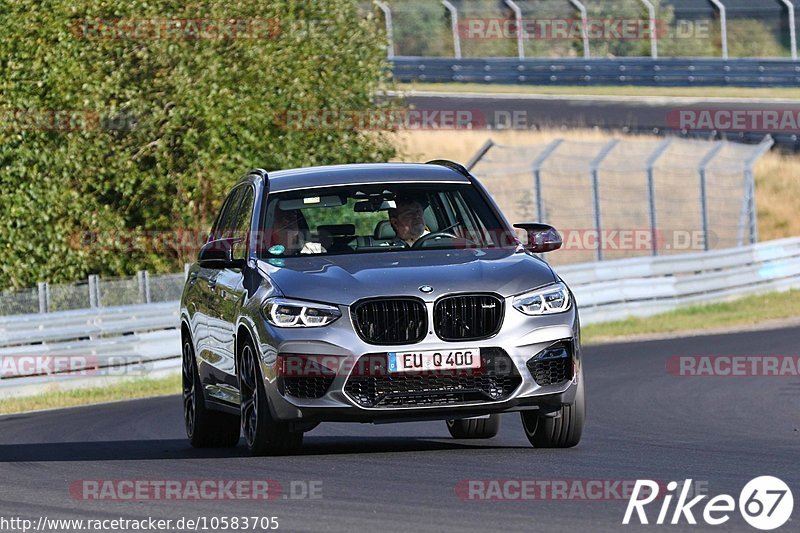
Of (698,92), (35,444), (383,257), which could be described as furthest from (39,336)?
(698,92)

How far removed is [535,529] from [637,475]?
5.76ft

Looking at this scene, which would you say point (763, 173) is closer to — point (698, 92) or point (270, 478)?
point (698, 92)

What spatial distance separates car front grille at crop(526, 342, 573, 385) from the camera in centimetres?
1000

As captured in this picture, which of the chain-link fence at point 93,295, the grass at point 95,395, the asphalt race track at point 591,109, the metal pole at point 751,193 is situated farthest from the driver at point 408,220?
the asphalt race track at point 591,109

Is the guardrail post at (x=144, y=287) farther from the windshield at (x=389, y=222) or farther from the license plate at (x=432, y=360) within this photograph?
the license plate at (x=432, y=360)

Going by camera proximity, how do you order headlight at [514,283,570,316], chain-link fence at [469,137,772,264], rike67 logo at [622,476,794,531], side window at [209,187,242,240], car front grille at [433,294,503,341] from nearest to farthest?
1. rike67 logo at [622,476,794,531]
2. car front grille at [433,294,503,341]
3. headlight at [514,283,570,316]
4. side window at [209,187,242,240]
5. chain-link fence at [469,137,772,264]

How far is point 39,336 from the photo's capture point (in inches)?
778

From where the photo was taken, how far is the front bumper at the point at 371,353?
977cm

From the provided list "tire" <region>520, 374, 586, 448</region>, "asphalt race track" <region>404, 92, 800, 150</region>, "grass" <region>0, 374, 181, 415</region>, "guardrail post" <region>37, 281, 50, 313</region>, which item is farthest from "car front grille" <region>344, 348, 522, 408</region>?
"asphalt race track" <region>404, 92, 800, 150</region>

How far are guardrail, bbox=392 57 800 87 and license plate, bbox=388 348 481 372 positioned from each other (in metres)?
36.1

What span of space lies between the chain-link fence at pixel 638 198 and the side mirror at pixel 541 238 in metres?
16.1

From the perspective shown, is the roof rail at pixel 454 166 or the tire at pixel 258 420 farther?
the roof rail at pixel 454 166

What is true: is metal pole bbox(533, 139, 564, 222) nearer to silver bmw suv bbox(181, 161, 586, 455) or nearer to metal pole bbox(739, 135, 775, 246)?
metal pole bbox(739, 135, 775, 246)

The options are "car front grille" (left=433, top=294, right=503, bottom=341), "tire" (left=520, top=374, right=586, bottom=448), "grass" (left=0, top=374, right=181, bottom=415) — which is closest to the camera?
"car front grille" (left=433, top=294, right=503, bottom=341)
